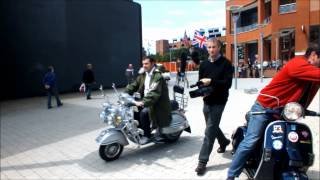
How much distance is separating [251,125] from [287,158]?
519mm

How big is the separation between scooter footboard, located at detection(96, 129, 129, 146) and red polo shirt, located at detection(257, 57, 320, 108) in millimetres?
2716

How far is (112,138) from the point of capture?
19.7 feet

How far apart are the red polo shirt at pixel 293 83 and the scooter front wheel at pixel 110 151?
9.54 feet

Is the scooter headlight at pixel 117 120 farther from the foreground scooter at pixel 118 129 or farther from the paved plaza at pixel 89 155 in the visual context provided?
the paved plaza at pixel 89 155

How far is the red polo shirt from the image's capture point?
138 inches

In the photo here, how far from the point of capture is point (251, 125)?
13.5 ft

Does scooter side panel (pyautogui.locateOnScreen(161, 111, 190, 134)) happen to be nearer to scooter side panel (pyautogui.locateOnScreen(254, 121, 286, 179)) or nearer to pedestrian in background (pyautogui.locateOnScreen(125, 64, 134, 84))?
scooter side panel (pyautogui.locateOnScreen(254, 121, 286, 179))

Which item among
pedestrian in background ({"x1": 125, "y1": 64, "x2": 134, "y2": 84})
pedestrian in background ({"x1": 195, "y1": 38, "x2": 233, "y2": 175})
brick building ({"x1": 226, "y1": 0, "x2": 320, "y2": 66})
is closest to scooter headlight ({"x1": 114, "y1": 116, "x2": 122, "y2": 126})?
pedestrian in background ({"x1": 195, "y1": 38, "x2": 233, "y2": 175})

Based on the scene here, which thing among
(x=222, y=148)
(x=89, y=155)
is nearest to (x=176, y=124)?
(x=222, y=148)

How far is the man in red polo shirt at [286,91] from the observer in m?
3.56

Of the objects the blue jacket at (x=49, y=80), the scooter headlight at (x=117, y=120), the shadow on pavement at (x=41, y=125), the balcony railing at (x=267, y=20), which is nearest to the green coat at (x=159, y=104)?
the scooter headlight at (x=117, y=120)

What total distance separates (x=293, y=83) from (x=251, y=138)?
751mm

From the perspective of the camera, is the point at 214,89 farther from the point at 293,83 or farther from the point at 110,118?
the point at 110,118

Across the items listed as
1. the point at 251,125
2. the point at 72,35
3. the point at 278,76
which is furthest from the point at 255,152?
the point at 72,35
